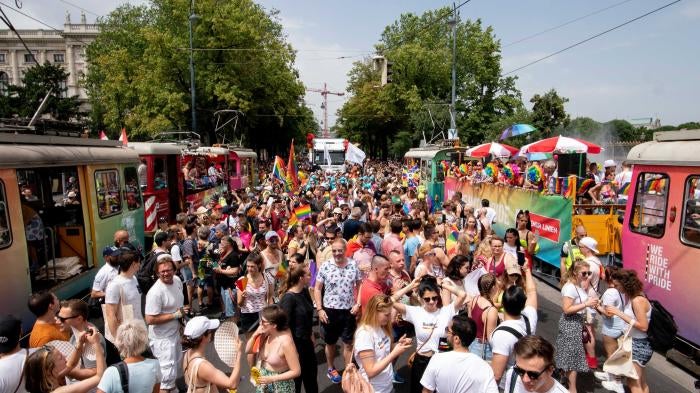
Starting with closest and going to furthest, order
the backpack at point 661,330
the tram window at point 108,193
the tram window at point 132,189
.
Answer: the backpack at point 661,330 < the tram window at point 108,193 < the tram window at point 132,189

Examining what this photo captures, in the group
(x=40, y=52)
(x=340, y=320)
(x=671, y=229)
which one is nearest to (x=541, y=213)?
(x=671, y=229)

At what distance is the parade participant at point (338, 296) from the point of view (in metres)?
5.69

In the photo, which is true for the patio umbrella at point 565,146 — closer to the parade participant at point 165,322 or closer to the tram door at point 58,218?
the parade participant at point 165,322

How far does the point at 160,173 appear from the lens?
14773 millimetres

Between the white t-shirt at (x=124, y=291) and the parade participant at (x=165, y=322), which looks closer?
the parade participant at (x=165, y=322)

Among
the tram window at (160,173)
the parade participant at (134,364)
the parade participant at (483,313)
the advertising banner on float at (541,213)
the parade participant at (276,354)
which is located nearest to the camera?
the parade participant at (134,364)

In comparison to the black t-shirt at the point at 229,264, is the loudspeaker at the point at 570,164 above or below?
above

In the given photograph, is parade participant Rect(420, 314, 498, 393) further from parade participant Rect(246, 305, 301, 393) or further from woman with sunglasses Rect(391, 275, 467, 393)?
parade participant Rect(246, 305, 301, 393)

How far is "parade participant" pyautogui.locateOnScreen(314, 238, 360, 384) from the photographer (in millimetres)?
5691

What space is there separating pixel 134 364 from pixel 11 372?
0.82 meters

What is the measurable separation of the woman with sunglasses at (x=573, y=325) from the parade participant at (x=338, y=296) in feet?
7.23

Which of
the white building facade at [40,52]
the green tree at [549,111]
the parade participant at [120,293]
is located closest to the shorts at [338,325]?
the parade participant at [120,293]

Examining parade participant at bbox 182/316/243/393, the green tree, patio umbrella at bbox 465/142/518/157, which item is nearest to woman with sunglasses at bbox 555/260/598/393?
parade participant at bbox 182/316/243/393

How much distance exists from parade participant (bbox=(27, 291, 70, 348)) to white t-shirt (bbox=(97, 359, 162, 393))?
3.83 ft
